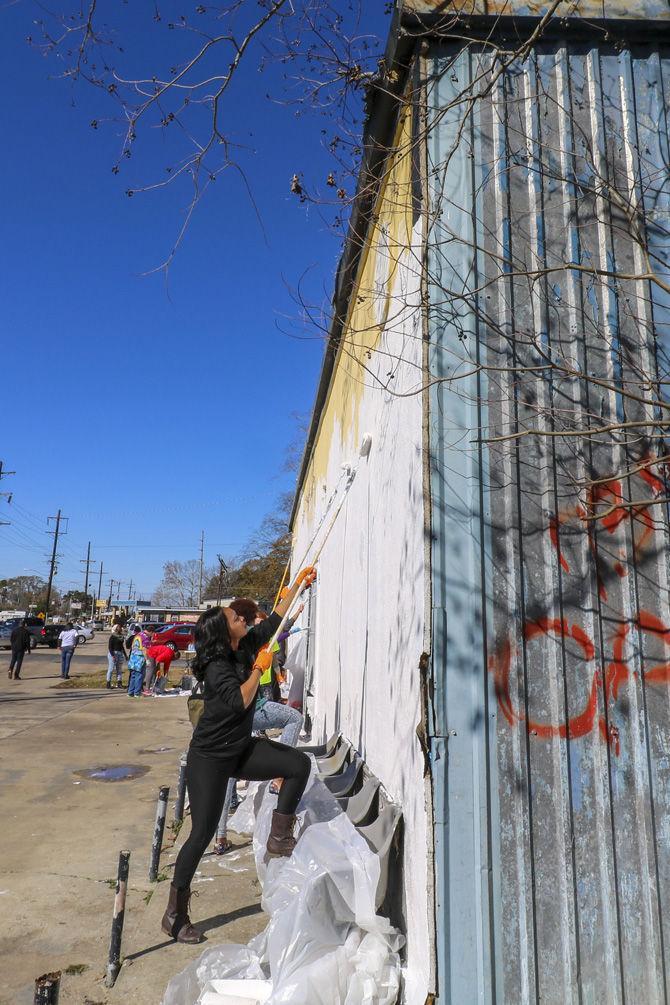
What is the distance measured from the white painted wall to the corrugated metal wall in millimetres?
214

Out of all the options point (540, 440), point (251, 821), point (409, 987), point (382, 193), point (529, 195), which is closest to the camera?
point (409, 987)

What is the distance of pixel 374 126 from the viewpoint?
172 inches

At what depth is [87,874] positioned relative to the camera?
509 cm

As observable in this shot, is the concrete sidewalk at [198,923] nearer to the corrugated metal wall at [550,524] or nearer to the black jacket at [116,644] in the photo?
the corrugated metal wall at [550,524]

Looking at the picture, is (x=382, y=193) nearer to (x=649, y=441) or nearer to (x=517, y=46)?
(x=517, y=46)

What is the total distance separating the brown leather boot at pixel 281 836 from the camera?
13.4ft

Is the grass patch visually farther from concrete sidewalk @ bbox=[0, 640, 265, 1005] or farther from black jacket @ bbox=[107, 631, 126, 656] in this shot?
black jacket @ bbox=[107, 631, 126, 656]

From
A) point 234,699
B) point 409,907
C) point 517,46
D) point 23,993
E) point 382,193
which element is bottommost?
point 23,993

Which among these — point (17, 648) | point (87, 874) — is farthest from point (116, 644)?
point (87, 874)

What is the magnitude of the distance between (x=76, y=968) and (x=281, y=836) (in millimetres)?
1248

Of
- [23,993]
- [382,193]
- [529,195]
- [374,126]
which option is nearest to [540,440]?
[529,195]

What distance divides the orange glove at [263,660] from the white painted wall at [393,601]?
0.70 metres

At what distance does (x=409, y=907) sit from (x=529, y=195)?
140 inches

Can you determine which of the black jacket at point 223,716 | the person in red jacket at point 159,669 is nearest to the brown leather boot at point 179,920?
the black jacket at point 223,716
